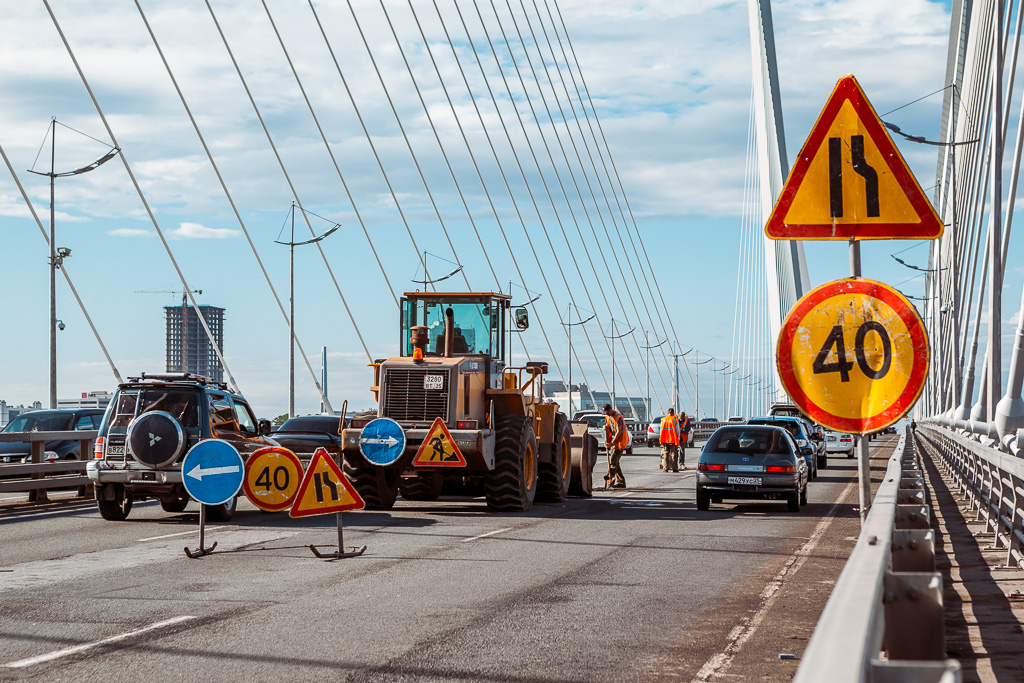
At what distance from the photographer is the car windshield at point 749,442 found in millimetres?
20078

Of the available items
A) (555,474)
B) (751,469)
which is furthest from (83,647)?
(555,474)

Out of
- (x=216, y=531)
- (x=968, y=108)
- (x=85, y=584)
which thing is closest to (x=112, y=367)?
(x=216, y=531)

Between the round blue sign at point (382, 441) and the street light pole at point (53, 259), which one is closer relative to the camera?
the round blue sign at point (382, 441)

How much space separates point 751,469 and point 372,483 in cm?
597

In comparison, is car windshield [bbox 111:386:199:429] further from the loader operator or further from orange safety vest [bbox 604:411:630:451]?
orange safety vest [bbox 604:411:630:451]

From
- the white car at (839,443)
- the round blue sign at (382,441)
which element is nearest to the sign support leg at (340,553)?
the round blue sign at (382,441)

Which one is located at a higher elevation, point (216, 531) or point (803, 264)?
point (803, 264)

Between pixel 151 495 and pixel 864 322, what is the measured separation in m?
13.8

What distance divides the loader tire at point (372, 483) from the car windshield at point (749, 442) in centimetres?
518

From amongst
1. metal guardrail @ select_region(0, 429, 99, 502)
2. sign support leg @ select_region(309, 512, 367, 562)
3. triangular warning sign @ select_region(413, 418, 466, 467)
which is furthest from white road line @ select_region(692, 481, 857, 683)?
metal guardrail @ select_region(0, 429, 99, 502)

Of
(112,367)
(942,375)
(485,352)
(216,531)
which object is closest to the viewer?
(216,531)

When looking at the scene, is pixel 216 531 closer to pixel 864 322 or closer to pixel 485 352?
pixel 485 352

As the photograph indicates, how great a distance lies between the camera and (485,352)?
20.7 meters

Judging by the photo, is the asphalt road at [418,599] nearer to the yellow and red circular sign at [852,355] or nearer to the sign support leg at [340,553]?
the sign support leg at [340,553]
